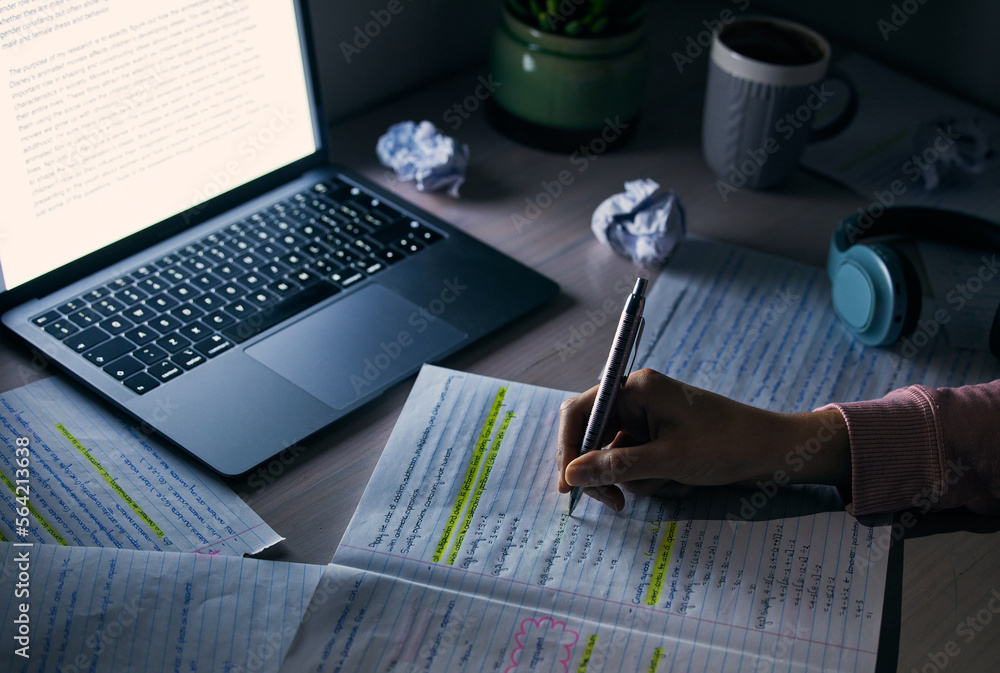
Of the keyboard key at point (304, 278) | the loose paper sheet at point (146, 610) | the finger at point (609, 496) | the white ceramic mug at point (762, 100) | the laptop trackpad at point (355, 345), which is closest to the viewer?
the loose paper sheet at point (146, 610)

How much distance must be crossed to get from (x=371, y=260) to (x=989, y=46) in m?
0.91

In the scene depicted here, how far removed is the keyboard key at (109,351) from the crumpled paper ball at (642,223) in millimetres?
488

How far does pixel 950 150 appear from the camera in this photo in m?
1.11

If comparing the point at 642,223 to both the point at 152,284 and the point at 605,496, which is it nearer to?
the point at 605,496

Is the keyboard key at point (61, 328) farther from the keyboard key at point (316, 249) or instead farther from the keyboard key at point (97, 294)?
the keyboard key at point (316, 249)

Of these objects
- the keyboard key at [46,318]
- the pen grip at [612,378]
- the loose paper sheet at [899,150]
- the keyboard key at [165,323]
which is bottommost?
the loose paper sheet at [899,150]

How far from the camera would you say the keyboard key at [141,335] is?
2.58 feet

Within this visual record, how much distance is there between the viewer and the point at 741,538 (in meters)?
0.66

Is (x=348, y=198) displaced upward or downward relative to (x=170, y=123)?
downward

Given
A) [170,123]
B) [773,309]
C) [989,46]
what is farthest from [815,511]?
[989,46]

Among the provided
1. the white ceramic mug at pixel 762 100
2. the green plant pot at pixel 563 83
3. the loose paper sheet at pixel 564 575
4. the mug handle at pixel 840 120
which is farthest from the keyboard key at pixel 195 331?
the mug handle at pixel 840 120

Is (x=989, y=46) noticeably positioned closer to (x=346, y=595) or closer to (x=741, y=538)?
(x=741, y=538)

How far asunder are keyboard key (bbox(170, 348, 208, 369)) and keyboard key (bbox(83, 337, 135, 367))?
42 millimetres

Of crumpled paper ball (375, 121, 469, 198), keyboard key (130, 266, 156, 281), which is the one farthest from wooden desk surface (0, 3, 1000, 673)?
keyboard key (130, 266, 156, 281)
